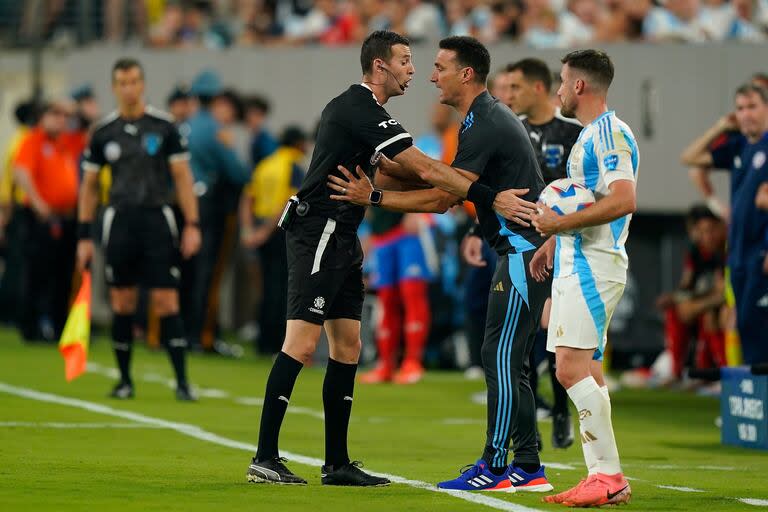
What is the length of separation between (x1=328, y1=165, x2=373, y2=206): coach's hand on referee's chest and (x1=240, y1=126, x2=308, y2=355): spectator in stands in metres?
9.35

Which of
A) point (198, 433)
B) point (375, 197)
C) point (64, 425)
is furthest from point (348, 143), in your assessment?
point (64, 425)

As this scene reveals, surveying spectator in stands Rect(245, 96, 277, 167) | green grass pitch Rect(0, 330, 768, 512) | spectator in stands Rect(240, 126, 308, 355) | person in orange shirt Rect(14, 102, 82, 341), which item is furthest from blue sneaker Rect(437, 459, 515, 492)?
person in orange shirt Rect(14, 102, 82, 341)

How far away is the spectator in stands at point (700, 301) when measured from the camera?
1547cm

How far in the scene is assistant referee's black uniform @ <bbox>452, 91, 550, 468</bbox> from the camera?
8250mm

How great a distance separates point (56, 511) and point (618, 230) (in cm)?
293

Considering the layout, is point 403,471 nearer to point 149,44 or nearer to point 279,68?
point 279,68

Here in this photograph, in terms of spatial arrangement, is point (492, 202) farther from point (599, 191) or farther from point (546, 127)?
point (546, 127)

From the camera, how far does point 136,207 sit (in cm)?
1292

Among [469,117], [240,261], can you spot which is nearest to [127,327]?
[469,117]

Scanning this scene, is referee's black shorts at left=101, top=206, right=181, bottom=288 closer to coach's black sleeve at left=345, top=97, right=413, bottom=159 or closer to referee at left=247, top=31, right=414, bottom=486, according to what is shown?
referee at left=247, top=31, right=414, bottom=486

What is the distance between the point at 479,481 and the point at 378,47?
2.29 meters

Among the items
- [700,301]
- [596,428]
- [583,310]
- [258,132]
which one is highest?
[258,132]

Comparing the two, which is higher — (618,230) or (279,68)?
(279,68)

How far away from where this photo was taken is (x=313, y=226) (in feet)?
27.6
